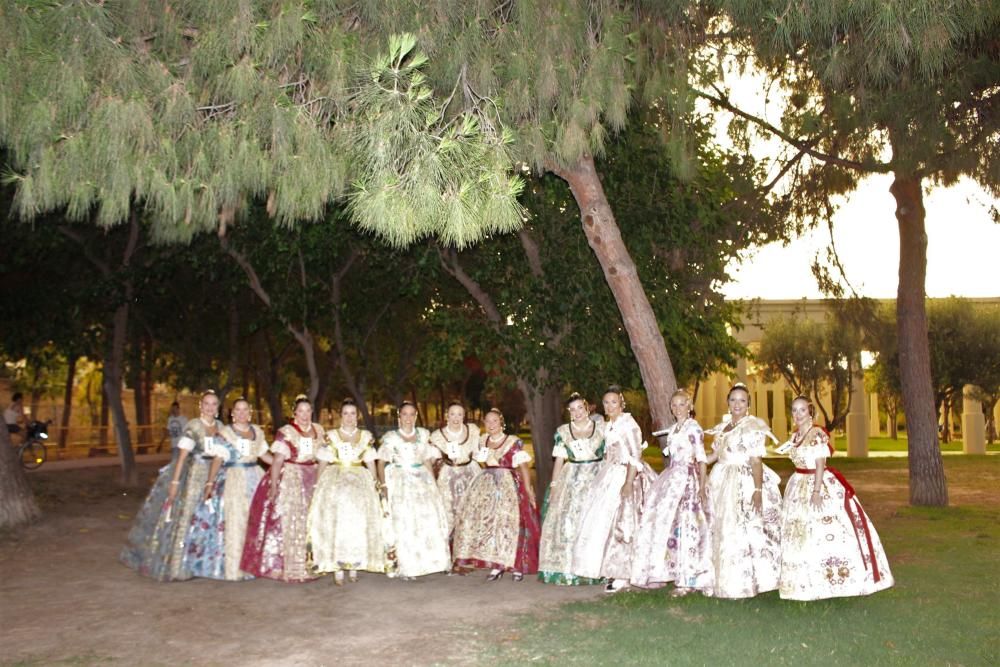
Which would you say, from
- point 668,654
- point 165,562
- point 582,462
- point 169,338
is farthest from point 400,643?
point 169,338

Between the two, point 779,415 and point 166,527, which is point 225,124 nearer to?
point 166,527

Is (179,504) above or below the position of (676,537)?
above

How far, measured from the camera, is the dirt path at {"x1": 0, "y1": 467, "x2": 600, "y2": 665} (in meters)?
6.41

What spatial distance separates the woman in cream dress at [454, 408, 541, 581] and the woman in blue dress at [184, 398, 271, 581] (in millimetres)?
2008

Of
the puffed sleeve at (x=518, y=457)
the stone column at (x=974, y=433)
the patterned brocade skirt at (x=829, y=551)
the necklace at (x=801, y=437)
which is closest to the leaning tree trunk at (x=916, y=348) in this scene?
the necklace at (x=801, y=437)

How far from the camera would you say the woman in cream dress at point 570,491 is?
8609 millimetres

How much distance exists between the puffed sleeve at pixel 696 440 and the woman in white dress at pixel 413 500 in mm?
2468

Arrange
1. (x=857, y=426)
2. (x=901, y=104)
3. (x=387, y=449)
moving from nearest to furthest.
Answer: (x=387, y=449) → (x=901, y=104) → (x=857, y=426)

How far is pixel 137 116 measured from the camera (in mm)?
6004

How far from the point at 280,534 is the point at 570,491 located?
2650 mm

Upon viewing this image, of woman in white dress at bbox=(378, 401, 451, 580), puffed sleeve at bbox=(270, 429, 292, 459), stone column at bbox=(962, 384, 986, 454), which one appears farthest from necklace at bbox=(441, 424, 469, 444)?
stone column at bbox=(962, 384, 986, 454)

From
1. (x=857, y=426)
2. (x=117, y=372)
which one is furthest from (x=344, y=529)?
(x=857, y=426)

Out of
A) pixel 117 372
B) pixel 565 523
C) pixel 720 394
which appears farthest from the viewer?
pixel 720 394

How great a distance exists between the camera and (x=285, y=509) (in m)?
8.85
